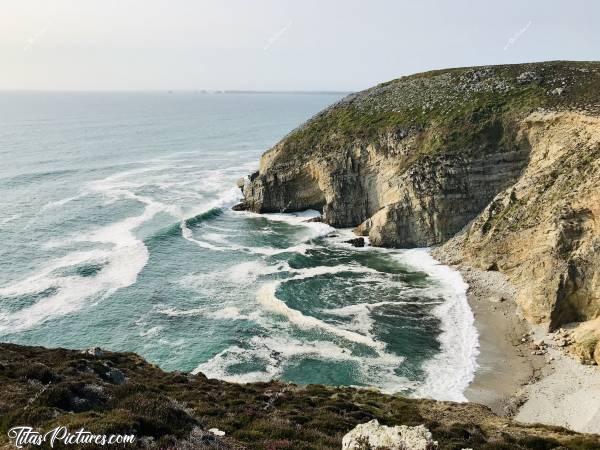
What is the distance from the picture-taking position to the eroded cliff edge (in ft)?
135

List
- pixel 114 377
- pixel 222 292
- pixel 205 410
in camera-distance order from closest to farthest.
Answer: pixel 205 410, pixel 114 377, pixel 222 292

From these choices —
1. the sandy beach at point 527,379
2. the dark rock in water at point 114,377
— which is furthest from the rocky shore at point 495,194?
the dark rock in water at point 114,377

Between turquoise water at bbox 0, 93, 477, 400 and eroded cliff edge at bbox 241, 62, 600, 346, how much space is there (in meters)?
4.61

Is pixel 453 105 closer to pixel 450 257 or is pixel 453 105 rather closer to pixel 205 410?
pixel 450 257

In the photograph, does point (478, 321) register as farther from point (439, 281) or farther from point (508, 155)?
point (508, 155)

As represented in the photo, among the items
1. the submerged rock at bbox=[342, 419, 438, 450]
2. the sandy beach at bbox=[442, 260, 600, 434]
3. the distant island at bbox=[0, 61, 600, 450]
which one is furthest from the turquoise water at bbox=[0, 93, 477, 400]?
the submerged rock at bbox=[342, 419, 438, 450]

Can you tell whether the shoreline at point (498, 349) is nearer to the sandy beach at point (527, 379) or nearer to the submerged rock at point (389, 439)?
the sandy beach at point (527, 379)

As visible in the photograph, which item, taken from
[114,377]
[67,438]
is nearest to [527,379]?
[114,377]

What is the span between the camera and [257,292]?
48.3m

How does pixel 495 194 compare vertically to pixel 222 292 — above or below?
above

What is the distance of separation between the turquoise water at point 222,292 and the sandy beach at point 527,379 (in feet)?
4.89

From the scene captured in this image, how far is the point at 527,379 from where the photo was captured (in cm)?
3375

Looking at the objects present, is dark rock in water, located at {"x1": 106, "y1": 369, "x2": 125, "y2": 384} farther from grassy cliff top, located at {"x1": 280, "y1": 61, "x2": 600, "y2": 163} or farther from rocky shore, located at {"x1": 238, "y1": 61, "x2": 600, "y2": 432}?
grassy cliff top, located at {"x1": 280, "y1": 61, "x2": 600, "y2": 163}

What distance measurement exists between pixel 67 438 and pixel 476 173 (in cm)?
5280
